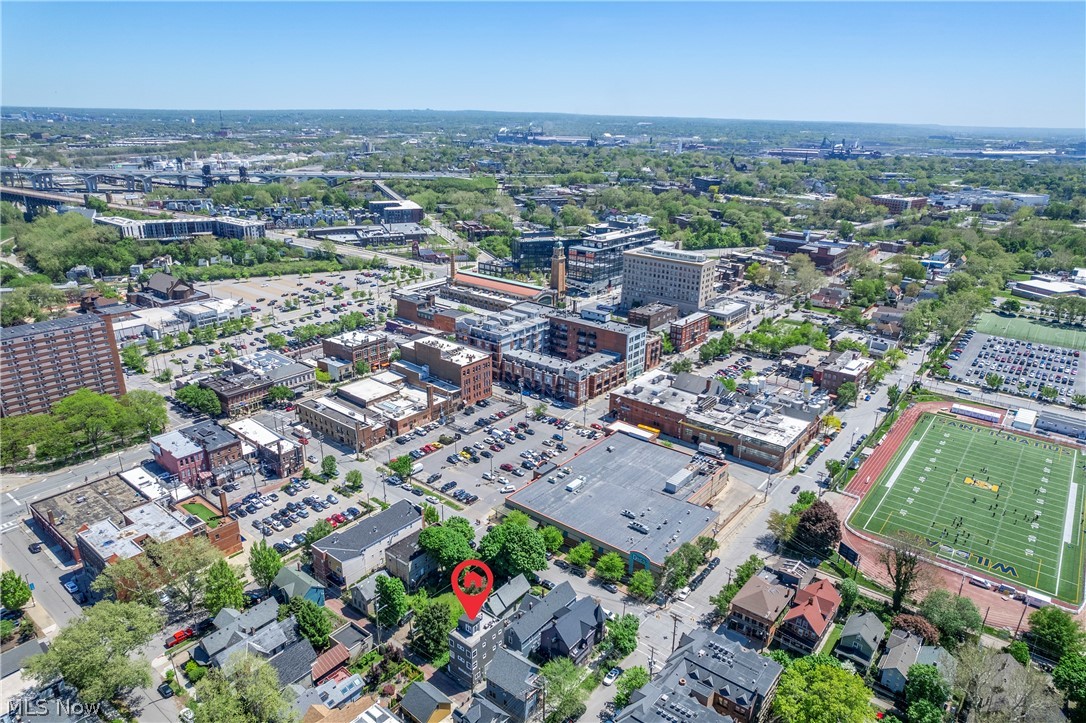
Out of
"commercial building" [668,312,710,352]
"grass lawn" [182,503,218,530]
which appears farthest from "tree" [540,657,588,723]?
"commercial building" [668,312,710,352]

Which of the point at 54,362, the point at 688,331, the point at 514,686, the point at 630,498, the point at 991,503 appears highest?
the point at 54,362

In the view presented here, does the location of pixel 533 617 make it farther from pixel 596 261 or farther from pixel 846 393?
pixel 596 261

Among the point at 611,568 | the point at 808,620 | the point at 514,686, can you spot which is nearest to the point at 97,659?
the point at 514,686

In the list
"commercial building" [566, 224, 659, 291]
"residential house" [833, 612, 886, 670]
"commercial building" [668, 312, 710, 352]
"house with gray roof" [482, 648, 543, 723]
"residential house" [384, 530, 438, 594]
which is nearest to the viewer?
"house with gray roof" [482, 648, 543, 723]

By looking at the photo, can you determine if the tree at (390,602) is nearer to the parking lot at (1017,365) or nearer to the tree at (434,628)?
the tree at (434,628)

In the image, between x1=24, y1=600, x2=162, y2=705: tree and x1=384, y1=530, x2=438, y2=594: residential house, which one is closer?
x1=24, y1=600, x2=162, y2=705: tree

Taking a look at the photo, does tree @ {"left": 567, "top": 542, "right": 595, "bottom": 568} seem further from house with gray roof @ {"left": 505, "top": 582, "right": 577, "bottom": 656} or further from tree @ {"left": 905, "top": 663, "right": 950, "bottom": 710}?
tree @ {"left": 905, "top": 663, "right": 950, "bottom": 710}

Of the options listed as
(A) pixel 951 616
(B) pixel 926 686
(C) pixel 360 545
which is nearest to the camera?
(B) pixel 926 686
